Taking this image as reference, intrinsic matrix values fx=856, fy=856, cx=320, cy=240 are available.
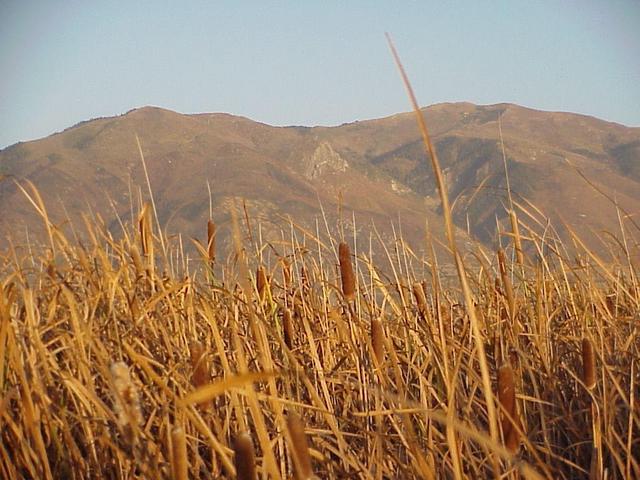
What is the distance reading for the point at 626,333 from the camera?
2.36 metres

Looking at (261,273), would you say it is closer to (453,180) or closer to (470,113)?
(453,180)

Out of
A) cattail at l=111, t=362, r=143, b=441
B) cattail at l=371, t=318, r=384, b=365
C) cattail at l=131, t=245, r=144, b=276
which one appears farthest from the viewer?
cattail at l=131, t=245, r=144, b=276

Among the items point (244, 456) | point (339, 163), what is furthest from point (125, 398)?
point (339, 163)

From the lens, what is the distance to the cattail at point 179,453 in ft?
3.15

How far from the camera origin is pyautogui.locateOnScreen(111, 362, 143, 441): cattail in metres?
1.10

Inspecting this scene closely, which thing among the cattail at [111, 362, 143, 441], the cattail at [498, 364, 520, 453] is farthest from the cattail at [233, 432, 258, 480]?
the cattail at [498, 364, 520, 453]

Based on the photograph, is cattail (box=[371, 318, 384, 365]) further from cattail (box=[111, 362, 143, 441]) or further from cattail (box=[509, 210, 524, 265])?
cattail (box=[509, 210, 524, 265])

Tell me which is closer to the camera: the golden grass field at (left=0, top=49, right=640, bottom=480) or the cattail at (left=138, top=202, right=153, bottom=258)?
the golden grass field at (left=0, top=49, right=640, bottom=480)

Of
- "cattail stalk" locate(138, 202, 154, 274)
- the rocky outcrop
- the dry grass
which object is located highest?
the rocky outcrop

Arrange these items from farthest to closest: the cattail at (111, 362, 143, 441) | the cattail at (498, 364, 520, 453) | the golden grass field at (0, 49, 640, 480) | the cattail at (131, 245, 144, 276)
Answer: the cattail at (131, 245, 144, 276)
the golden grass field at (0, 49, 640, 480)
the cattail at (498, 364, 520, 453)
the cattail at (111, 362, 143, 441)

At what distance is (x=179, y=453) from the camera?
38.5 inches

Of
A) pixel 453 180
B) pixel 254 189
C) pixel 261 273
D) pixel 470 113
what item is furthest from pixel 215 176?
pixel 470 113

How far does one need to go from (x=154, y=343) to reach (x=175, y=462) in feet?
3.77

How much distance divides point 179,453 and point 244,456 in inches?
4.5
